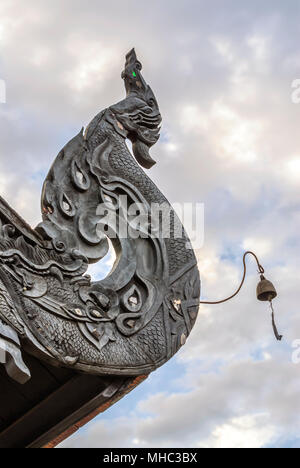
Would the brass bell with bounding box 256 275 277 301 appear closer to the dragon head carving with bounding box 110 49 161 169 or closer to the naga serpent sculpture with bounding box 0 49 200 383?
the naga serpent sculpture with bounding box 0 49 200 383

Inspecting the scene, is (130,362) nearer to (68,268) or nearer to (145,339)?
(145,339)

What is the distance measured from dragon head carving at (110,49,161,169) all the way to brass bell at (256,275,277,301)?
1.68m

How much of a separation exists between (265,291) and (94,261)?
2194mm

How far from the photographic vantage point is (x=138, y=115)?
6.91 metres

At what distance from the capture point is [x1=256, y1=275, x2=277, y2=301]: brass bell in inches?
273

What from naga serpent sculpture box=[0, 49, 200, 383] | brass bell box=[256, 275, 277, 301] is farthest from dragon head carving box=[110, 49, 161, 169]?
brass bell box=[256, 275, 277, 301]

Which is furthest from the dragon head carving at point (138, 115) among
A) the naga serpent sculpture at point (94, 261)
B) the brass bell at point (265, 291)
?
the brass bell at point (265, 291)

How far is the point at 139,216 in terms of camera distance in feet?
19.9

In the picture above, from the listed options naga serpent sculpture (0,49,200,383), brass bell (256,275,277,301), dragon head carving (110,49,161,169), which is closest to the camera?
naga serpent sculpture (0,49,200,383)

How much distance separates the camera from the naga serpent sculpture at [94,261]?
4.80 metres

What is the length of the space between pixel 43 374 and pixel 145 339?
843 mm

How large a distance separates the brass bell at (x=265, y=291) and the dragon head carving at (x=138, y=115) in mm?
1685

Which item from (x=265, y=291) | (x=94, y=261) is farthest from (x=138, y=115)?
(x=265, y=291)

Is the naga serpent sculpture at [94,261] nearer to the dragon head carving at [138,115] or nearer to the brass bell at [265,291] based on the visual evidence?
the dragon head carving at [138,115]
